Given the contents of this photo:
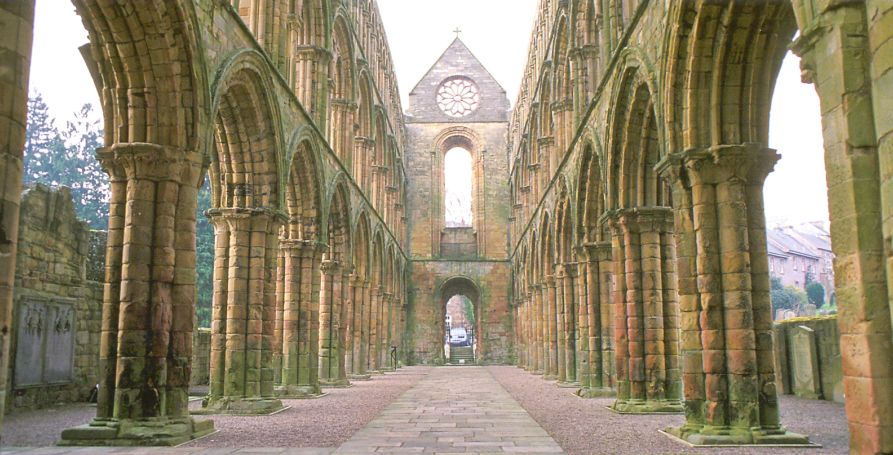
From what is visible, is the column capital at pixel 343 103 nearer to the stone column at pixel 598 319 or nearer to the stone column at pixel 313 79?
the stone column at pixel 313 79

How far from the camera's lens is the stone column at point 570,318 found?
20359 mm

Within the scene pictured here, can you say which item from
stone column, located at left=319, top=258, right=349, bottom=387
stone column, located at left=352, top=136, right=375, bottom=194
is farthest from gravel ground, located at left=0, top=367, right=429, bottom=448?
stone column, located at left=352, top=136, right=375, bottom=194

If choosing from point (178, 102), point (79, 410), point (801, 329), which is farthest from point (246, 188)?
point (801, 329)

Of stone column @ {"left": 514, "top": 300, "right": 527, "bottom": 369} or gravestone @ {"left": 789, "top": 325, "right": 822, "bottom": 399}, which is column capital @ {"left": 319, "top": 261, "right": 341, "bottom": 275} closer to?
gravestone @ {"left": 789, "top": 325, "right": 822, "bottom": 399}

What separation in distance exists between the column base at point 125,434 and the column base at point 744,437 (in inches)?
232

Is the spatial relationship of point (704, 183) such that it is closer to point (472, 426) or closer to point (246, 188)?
point (472, 426)

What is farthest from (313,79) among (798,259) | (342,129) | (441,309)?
(798,259)

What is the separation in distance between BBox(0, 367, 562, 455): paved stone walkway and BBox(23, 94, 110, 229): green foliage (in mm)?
31896

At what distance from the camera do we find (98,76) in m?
9.34

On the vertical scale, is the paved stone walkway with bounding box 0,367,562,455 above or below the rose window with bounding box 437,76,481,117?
below

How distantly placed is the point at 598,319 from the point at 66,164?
1398 inches

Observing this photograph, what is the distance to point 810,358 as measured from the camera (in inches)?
601

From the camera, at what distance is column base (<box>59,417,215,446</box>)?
824 centimetres

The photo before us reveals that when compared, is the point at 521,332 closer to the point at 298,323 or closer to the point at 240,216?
the point at 298,323
